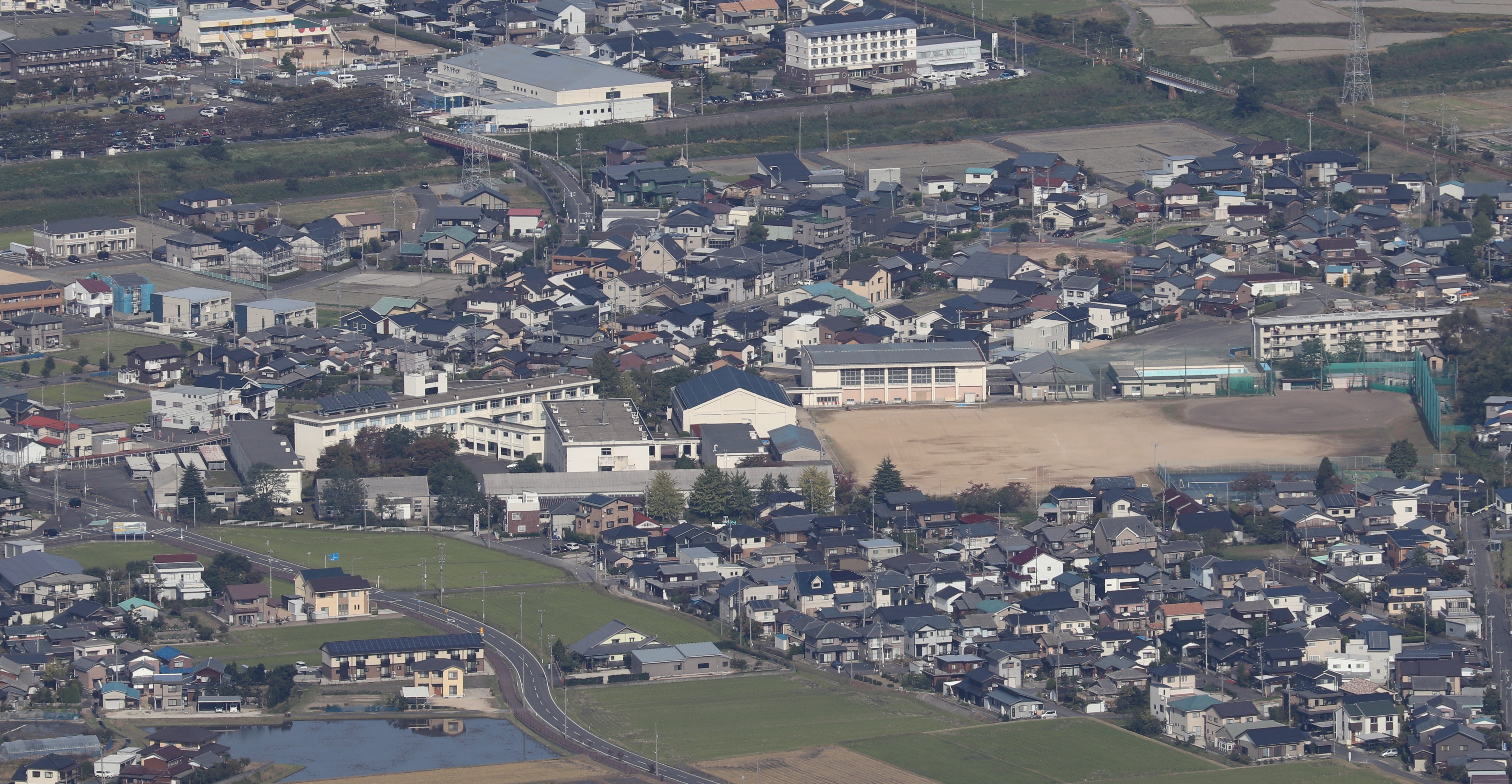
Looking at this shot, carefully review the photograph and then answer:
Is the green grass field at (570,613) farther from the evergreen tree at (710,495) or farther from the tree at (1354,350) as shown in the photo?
the tree at (1354,350)

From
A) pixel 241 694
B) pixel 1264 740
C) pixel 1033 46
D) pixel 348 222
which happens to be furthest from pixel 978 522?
pixel 1033 46

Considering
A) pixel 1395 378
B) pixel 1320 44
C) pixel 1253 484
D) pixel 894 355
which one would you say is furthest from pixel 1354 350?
pixel 1320 44

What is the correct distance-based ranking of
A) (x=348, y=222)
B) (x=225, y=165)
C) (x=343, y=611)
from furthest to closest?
1. (x=225, y=165)
2. (x=348, y=222)
3. (x=343, y=611)

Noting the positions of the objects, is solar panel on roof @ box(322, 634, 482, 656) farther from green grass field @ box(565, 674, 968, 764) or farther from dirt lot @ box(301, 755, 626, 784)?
dirt lot @ box(301, 755, 626, 784)

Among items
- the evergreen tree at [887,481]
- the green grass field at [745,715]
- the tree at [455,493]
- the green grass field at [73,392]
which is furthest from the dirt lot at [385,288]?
the green grass field at [745,715]

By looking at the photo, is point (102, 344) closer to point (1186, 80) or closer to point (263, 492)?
point (263, 492)

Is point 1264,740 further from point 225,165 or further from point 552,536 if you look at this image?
point 225,165
